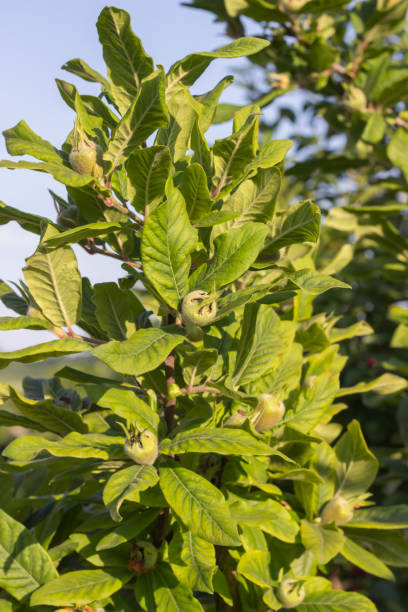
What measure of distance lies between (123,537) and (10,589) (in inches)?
9.4

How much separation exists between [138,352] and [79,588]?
44 cm

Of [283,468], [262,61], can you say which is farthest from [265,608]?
[262,61]

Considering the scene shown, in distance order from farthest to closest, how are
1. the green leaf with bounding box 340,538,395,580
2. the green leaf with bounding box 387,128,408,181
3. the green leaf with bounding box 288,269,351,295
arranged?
1. the green leaf with bounding box 387,128,408,181
2. the green leaf with bounding box 340,538,395,580
3. the green leaf with bounding box 288,269,351,295

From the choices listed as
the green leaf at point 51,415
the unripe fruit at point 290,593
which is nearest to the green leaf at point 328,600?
the unripe fruit at point 290,593

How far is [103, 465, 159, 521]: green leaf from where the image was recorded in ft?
2.59

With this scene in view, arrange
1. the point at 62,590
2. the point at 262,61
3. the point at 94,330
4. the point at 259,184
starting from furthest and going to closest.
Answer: the point at 262,61
the point at 94,330
the point at 259,184
the point at 62,590

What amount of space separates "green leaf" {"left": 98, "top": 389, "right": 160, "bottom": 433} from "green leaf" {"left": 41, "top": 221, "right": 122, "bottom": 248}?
261mm

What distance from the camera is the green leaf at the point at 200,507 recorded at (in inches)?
31.7

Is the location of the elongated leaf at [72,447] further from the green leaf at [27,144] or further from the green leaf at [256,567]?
the green leaf at [27,144]

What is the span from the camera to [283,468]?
111cm

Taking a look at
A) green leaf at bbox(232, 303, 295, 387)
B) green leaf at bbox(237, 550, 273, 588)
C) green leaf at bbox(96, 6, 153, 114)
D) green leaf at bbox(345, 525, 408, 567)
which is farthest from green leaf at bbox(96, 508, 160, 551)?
green leaf at bbox(96, 6, 153, 114)

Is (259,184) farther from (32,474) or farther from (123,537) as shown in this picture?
(32,474)

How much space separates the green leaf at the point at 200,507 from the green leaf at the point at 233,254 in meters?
0.31

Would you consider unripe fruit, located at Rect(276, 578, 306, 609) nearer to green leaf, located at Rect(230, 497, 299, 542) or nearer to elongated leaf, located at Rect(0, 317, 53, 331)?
green leaf, located at Rect(230, 497, 299, 542)
